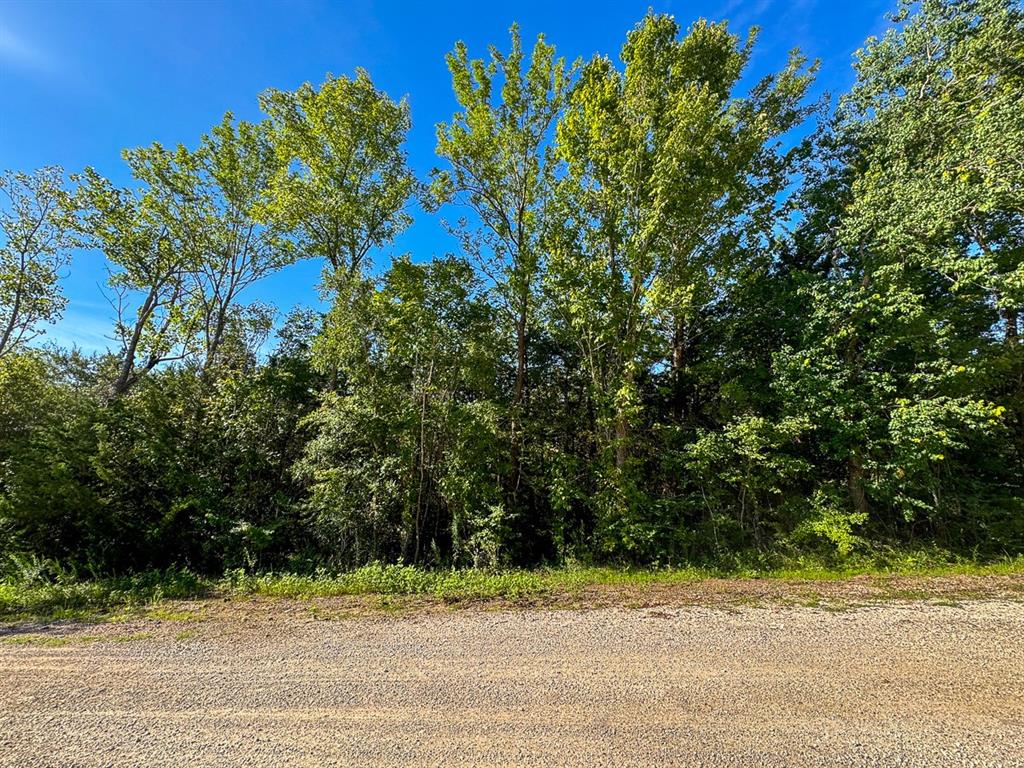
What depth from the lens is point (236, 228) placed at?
12.6m

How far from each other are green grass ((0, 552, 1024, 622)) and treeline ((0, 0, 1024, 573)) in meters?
0.84

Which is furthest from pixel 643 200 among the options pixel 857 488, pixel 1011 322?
pixel 1011 322

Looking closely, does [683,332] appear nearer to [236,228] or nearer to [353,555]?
[353,555]

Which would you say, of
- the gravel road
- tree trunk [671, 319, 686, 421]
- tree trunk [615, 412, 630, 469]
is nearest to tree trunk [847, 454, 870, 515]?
tree trunk [671, 319, 686, 421]

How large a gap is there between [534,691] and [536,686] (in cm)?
7

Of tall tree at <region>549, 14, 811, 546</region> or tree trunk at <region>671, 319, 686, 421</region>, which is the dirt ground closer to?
tall tree at <region>549, 14, 811, 546</region>

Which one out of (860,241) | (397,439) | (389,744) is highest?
(860,241)

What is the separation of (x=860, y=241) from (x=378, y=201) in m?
10.6

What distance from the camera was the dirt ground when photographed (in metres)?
2.29

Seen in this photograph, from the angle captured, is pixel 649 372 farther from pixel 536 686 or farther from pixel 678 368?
pixel 536 686

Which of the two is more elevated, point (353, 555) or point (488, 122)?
point (488, 122)

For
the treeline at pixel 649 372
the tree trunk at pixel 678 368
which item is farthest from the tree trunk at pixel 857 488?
the tree trunk at pixel 678 368

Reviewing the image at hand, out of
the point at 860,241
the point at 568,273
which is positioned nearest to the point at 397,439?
the point at 568,273

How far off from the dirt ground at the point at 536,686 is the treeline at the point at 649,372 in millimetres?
3082
